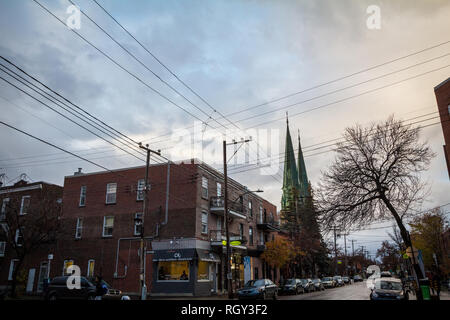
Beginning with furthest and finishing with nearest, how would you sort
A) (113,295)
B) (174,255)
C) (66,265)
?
(66,265)
(174,255)
(113,295)

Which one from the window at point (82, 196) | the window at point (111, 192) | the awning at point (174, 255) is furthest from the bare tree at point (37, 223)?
the awning at point (174, 255)

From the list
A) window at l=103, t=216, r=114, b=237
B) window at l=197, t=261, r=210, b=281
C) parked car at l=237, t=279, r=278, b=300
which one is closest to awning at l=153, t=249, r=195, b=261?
window at l=197, t=261, r=210, b=281

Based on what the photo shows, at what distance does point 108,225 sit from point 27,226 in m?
6.57

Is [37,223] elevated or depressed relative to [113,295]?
elevated

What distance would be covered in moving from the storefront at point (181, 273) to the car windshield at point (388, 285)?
13.6 metres

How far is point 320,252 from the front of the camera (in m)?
55.6

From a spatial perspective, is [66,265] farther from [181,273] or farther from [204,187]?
[204,187]

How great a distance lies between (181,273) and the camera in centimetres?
2850

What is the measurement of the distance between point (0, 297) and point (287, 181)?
282ft

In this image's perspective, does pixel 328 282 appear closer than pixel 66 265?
No

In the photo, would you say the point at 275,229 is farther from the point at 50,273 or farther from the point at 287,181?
the point at 287,181

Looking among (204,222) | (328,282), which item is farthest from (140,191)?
(328,282)

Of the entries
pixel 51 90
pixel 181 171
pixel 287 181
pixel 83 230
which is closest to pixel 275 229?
pixel 181 171

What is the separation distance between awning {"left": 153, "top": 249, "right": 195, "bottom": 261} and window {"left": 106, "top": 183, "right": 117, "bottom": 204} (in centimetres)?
735
